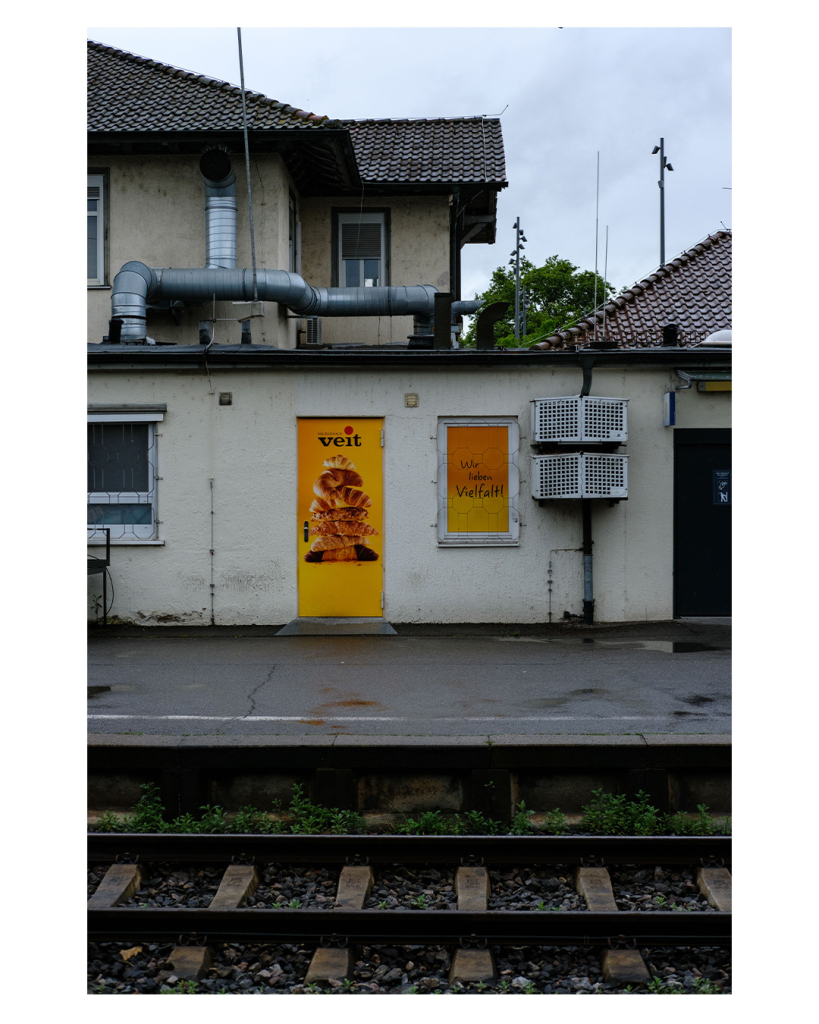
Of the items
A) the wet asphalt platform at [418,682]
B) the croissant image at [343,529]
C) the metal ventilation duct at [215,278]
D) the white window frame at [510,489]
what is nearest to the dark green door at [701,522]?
the wet asphalt platform at [418,682]

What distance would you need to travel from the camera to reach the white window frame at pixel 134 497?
488 inches

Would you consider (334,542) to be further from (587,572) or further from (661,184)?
(661,184)

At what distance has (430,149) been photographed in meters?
21.1

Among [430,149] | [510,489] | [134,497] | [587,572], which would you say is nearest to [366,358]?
[510,489]

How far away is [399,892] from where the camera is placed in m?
5.64

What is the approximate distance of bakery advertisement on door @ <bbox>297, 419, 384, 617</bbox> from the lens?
1232 cm

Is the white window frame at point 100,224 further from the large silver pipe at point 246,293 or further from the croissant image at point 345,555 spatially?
the croissant image at point 345,555

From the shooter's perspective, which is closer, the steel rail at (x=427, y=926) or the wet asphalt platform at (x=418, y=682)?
the steel rail at (x=427, y=926)

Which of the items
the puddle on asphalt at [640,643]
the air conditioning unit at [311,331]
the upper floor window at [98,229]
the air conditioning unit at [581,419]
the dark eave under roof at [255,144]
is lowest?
the puddle on asphalt at [640,643]

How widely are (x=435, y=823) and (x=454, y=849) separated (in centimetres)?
38

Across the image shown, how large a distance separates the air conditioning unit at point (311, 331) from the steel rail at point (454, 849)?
14066 millimetres

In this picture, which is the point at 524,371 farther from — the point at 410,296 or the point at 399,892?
the point at 399,892

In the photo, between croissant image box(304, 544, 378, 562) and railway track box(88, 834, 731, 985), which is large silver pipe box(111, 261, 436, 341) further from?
railway track box(88, 834, 731, 985)

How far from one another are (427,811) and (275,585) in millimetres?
6104
